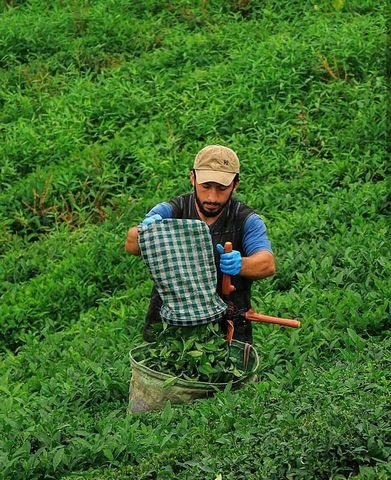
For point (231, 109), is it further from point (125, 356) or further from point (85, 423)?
point (85, 423)

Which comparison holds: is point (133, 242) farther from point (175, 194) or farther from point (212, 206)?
point (175, 194)

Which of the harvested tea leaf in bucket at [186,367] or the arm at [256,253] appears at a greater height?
the arm at [256,253]

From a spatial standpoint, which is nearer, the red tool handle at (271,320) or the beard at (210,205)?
the red tool handle at (271,320)

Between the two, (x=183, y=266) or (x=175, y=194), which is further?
(x=175, y=194)

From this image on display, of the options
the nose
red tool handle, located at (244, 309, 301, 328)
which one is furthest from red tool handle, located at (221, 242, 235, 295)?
the nose

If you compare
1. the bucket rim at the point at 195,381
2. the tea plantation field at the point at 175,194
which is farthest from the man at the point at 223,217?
the tea plantation field at the point at 175,194

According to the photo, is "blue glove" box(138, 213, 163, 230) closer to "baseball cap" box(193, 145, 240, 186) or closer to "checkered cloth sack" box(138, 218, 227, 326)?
"checkered cloth sack" box(138, 218, 227, 326)

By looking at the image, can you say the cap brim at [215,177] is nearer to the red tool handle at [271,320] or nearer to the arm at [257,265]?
the arm at [257,265]

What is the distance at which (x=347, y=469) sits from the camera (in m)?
5.32

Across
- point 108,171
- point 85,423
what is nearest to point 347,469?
point 85,423

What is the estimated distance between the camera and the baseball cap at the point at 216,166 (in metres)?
6.44

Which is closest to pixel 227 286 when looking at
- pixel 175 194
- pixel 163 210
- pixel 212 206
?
pixel 212 206

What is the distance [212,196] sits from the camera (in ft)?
21.3

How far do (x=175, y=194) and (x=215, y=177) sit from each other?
4.47 m
